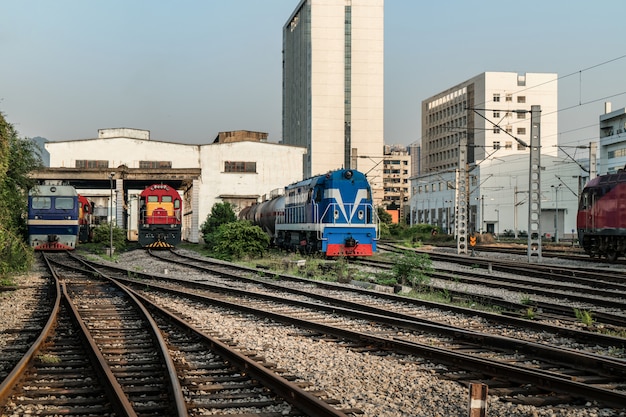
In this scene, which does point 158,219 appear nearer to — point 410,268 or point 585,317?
point 410,268

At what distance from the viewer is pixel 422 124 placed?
13762 cm

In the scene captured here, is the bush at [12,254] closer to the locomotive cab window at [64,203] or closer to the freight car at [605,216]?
the locomotive cab window at [64,203]

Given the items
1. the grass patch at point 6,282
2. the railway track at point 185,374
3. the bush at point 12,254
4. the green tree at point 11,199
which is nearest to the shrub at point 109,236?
the green tree at point 11,199

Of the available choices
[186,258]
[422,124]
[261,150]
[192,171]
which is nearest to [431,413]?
[186,258]

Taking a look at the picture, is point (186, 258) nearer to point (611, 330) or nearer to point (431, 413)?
point (611, 330)

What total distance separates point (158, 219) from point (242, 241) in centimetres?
982

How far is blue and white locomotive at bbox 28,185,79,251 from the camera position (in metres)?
33.9

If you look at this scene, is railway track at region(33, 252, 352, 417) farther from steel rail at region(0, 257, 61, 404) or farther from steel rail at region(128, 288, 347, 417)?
steel rail at region(0, 257, 61, 404)

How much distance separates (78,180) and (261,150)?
50.5 ft

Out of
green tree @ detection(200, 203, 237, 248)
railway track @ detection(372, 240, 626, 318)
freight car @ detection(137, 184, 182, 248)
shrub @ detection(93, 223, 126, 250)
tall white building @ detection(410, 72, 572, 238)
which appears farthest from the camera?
tall white building @ detection(410, 72, 572, 238)

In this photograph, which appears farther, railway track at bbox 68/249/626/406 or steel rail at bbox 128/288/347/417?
railway track at bbox 68/249/626/406

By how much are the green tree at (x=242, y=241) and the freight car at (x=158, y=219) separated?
8432 millimetres

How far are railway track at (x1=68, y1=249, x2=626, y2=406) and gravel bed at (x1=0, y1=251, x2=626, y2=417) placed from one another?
0.20 m

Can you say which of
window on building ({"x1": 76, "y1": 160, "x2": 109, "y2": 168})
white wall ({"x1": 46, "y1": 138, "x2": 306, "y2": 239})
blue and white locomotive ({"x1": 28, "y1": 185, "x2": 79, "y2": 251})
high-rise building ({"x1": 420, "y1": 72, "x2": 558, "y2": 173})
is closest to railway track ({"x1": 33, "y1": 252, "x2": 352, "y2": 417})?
blue and white locomotive ({"x1": 28, "y1": 185, "x2": 79, "y2": 251})
